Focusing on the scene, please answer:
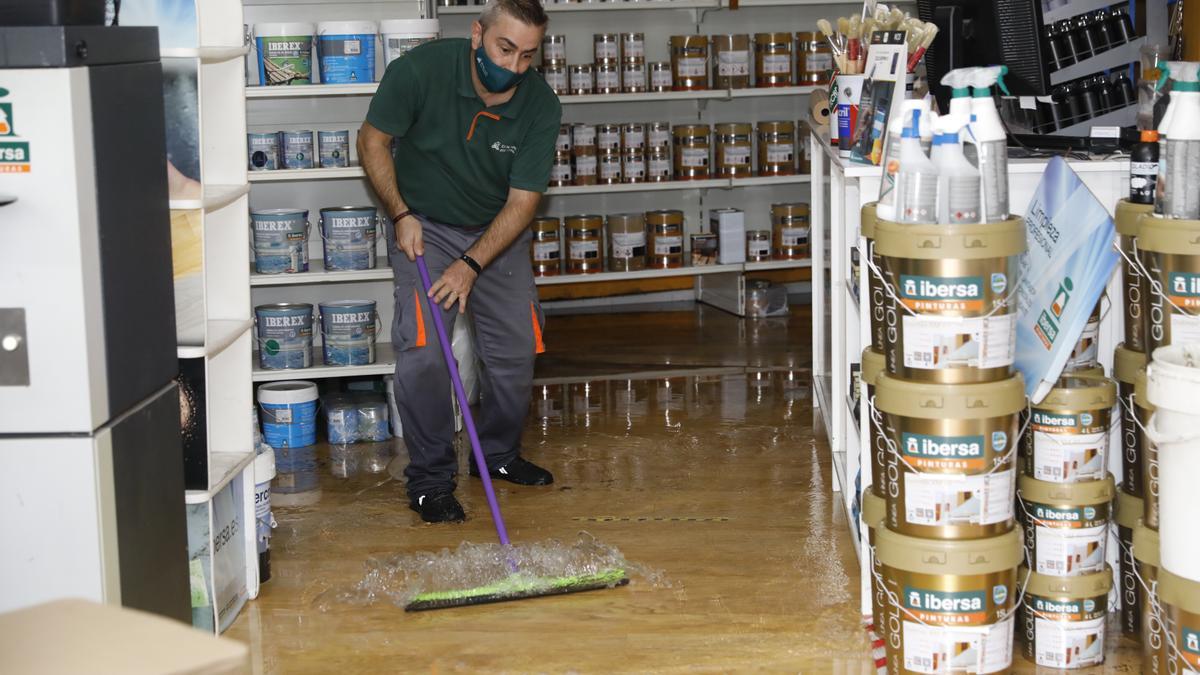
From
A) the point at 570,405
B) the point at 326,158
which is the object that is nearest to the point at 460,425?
the point at 570,405

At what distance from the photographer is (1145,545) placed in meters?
2.65

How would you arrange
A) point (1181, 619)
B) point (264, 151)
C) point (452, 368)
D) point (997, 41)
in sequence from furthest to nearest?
point (264, 151) < point (452, 368) < point (997, 41) < point (1181, 619)

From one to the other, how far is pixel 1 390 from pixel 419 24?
2.64 metres

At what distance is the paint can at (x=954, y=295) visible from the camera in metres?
2.52

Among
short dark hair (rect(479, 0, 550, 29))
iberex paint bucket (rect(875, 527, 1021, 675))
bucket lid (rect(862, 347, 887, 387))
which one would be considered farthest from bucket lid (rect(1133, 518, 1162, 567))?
short dark hair (rect(479, 0, 550, 29))

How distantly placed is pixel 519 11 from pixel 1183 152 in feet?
5.85

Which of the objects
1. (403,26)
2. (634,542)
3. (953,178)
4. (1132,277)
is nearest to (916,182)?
(953,178)

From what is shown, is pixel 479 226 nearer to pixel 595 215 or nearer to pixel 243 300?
pixel 243 300

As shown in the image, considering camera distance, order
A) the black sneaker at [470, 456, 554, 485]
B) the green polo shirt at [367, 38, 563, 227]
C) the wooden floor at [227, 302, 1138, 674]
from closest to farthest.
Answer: the wooden floor at [227, 302, 1138, 674]
the green polo shirt at [367, 38, 563, 227]
the black sneaker at [470, 456, 554, 485]

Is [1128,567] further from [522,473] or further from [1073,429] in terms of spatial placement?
[522,473]

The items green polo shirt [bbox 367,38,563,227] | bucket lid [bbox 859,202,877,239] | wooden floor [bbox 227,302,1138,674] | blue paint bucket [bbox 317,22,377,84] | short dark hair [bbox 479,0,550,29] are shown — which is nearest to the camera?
bucket lid [bbox 859,202,877,239]

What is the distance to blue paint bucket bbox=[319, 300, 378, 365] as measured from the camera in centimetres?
477

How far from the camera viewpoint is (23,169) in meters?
2.24

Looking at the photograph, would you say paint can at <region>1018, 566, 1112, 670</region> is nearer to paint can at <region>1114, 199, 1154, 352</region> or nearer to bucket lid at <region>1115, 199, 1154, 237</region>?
paint can at <region>1114, 199, 1154, 352</region>
